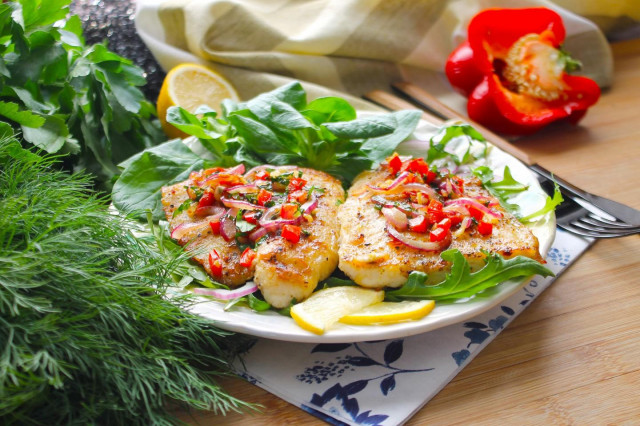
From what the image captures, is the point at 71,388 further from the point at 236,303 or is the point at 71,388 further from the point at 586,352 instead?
the point at 586,352

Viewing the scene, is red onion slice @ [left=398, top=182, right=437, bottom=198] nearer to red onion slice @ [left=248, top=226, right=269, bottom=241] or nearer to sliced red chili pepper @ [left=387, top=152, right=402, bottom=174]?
sliced red chili pepper @ [left=387, top=152, right=402, bottom=174]

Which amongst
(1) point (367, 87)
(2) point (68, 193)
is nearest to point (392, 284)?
(2) point (68, 193)

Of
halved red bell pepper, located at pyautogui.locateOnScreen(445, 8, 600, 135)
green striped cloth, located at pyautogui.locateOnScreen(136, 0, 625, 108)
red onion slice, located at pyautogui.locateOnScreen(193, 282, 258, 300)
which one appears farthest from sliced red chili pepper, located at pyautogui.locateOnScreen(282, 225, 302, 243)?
halved red bell pepper, located at pyautogui.locateOnScreen(445, 8, 600, 135)

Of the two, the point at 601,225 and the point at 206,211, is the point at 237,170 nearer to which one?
the point at 206,211

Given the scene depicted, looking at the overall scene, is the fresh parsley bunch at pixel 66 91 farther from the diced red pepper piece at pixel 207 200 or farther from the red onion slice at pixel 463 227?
the red onion slice at pixel 463 227

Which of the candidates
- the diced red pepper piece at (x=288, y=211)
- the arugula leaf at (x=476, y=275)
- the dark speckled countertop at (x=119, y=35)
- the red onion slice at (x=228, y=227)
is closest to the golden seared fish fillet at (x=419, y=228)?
the arugula leaf at (x=476, y=275)

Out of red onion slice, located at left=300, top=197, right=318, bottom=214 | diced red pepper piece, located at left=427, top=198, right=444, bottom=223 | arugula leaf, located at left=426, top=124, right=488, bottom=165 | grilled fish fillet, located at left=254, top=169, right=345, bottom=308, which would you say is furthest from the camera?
arugula leaf, located at left=426, top=124, right=488, bottom=165
